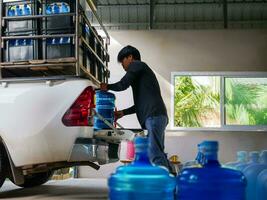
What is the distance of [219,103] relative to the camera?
35.3 ft

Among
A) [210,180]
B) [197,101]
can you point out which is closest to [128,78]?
[210,180]

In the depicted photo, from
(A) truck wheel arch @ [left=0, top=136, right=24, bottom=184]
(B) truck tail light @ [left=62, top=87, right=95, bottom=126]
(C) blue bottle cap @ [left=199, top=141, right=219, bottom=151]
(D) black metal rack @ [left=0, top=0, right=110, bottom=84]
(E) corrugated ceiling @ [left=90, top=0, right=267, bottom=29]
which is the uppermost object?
(E) corrugated ceiling @ [left=90, top=0, right=267, bottom=29]

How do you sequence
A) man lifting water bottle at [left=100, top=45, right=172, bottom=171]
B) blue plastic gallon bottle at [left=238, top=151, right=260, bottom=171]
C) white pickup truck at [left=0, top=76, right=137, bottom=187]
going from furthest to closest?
1. man lifting water bottle at [left=100, top=45, right=172, bottom=171]
2. white pickup truck at [left=0, top=76, right=137, bottom=187]
3. blue plastic gallon bottle at [left=238, top=151, right=260, bottom=171]

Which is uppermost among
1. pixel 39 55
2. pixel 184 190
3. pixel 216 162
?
pixel 39 55

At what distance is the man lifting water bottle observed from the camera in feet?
16.2

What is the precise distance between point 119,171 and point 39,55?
3792mm

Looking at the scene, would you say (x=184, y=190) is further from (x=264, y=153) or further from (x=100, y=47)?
(x=100, y=47)

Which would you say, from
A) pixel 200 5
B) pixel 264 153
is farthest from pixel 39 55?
pixel 200 5

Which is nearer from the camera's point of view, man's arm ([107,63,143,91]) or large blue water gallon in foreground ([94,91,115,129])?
man's arm ([107,63,143,91])

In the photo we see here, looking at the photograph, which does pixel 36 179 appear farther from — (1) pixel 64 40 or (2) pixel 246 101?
(2) pixel 246 101

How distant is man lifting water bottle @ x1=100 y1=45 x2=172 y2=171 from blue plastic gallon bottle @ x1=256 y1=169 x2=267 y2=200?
2402 mm

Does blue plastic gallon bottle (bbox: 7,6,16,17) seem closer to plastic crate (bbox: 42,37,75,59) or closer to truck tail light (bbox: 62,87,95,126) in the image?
plastic crate (bbox: 42,37,75,59)

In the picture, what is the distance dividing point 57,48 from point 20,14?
65cm

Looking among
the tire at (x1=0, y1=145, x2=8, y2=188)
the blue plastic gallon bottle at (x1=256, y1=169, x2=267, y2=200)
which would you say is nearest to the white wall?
the tire at (x1=0, y1=145, x2=8, y2=188)
